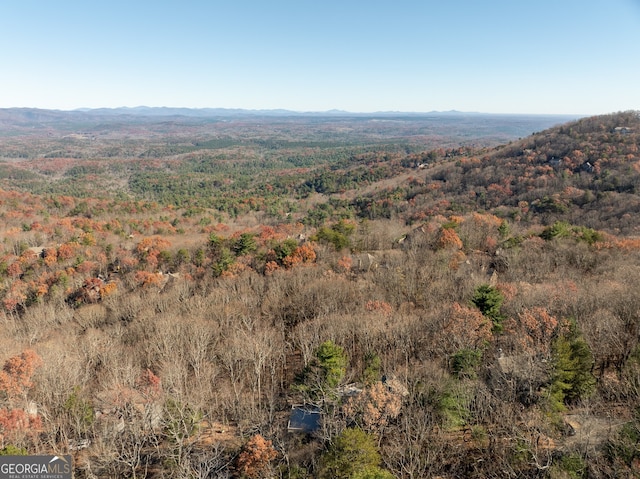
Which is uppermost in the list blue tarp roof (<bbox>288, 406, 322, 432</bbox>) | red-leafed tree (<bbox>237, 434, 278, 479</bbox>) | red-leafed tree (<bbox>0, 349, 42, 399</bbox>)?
red-leafed tree (<bbox>0, 349, 42, 399</bbox>)

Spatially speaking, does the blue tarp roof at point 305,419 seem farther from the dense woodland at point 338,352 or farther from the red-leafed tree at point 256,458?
the red-leafed tree at point 256,458

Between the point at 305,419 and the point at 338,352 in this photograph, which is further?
the point at 338,352

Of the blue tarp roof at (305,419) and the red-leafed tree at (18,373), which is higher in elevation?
the red-leafed tree at (18,373)

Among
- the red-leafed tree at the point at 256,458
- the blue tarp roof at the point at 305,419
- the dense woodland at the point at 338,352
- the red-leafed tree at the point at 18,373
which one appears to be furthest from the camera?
the red-leafed tree at the point at 18,373

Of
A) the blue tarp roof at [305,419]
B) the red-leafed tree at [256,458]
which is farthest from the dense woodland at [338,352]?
the blue tarp roof at [305,419]

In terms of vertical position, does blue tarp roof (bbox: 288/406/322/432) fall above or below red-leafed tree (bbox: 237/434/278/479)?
below

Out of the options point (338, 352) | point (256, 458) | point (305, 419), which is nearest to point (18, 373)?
point (256, 458)

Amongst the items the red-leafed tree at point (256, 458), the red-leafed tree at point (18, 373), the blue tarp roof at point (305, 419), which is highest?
the red-leafed tree at point (18, 373)

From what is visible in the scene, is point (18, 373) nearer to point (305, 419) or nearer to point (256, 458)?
point (256, 458)

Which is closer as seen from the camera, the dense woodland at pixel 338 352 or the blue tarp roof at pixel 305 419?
the dense woodland at pixel 338 352

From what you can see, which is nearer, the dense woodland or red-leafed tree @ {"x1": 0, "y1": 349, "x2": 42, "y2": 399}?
the dense woodland

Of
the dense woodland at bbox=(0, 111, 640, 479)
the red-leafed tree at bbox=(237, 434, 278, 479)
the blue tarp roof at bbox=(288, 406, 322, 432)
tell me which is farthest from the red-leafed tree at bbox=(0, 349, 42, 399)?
the blue tarp roof at bbox=(288, 406, 322, 432)

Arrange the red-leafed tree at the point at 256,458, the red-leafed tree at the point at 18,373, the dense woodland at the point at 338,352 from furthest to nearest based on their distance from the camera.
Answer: the red-leafed tree at the point at 18,373, the red-leafed tree at the point at 256,458, the dense woodland at the point at 338,352

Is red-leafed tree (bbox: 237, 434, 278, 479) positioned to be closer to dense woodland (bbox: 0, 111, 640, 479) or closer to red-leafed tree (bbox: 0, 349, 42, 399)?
dense woodland (bbox: 0, 111, 640, 479)
